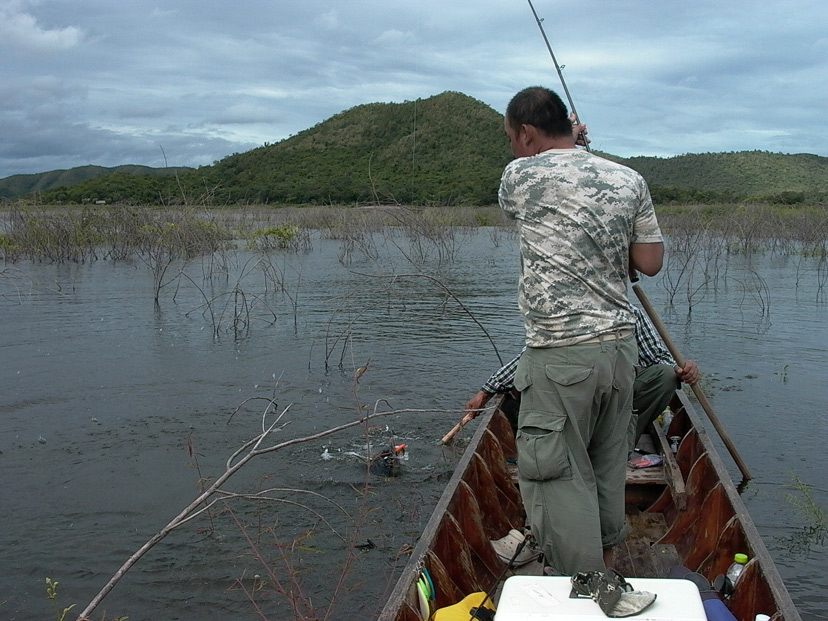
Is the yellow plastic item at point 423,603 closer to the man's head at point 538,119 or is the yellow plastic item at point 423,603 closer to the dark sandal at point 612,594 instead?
the dark sandal at point 612,594

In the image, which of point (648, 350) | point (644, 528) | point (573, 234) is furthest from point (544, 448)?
point (644, 528)

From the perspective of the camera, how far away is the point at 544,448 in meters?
3.10

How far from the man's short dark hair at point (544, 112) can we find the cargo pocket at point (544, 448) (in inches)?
43.5

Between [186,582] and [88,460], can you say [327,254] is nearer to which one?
[88,460]

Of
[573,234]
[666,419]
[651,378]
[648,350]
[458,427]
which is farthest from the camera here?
[666,419]

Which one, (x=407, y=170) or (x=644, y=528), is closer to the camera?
(x=644, y=528)

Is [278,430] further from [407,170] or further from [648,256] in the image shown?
[407,170]

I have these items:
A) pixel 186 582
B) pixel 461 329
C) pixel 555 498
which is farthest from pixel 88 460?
pixel 461 329

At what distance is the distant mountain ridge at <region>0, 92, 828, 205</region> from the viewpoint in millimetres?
39281

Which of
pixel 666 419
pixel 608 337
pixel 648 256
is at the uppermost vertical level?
pixel 648 256

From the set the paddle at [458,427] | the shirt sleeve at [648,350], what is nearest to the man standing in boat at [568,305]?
the shirt sleeve at [648,350]

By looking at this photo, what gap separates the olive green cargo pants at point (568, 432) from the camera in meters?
3.06

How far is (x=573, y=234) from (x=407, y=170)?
4296 cm

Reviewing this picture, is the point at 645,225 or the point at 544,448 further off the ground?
the point at 645,225
